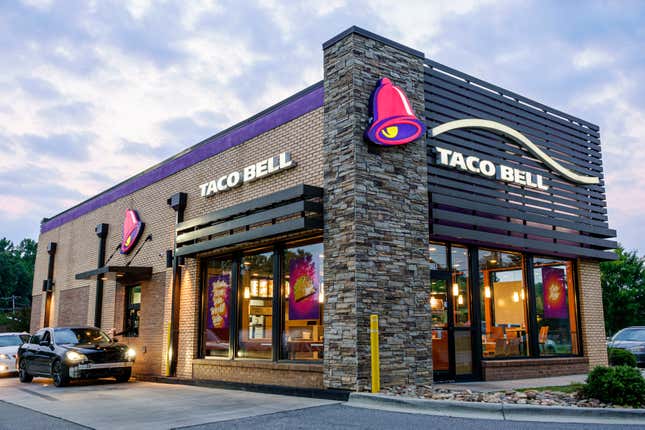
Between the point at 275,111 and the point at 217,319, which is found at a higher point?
the point at 275,111

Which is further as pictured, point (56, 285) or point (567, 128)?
point (56, 285)

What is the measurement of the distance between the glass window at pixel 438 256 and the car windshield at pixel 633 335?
36.0ft

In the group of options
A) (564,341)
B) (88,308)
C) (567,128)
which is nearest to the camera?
(564,341)

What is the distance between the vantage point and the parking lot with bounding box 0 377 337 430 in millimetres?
9414

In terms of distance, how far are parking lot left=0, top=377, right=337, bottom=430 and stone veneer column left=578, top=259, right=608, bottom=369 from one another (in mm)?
8444

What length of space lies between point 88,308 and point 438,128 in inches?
598

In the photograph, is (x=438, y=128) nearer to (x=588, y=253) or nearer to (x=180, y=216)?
(x=588, y=253)

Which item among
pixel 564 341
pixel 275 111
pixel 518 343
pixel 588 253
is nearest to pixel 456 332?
pixel 518 343

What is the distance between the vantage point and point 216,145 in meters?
16.3

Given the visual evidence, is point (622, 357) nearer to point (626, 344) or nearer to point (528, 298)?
point (528, 298)

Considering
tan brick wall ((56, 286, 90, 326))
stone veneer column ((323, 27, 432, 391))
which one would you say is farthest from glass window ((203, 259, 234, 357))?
tan brick wall ((56, 286, 90, 326))

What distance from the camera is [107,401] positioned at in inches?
480

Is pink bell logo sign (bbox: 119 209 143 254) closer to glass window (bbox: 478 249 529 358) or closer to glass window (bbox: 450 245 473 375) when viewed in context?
glass window (bbox: 450 245 473 375)

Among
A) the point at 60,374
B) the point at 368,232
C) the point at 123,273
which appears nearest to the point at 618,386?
the point at 368,232
